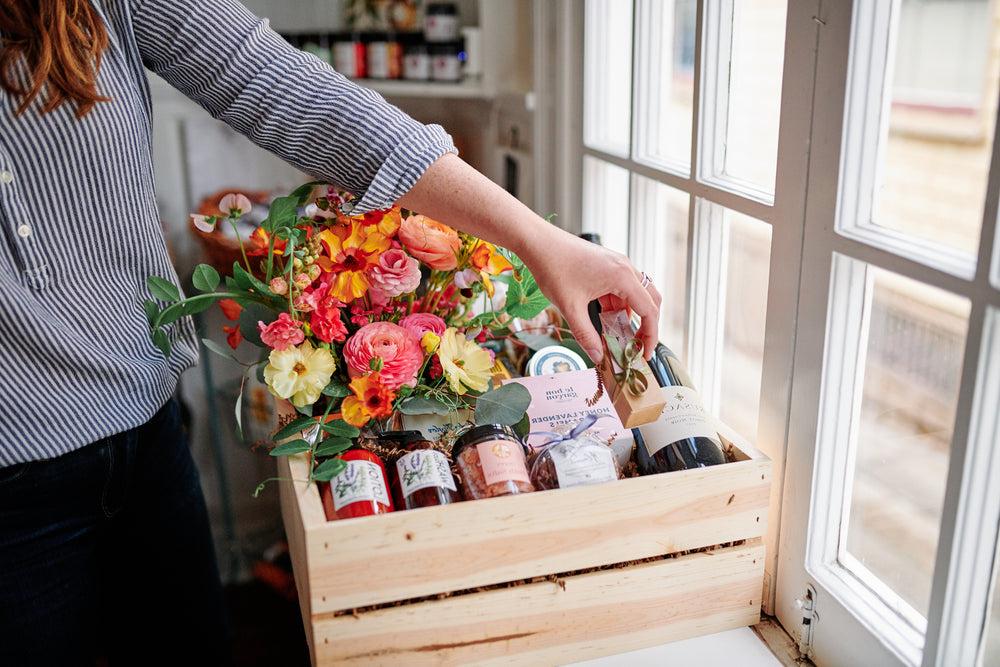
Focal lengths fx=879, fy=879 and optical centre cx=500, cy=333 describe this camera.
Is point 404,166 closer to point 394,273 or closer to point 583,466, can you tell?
point 394,273

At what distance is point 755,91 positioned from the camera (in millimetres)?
1042

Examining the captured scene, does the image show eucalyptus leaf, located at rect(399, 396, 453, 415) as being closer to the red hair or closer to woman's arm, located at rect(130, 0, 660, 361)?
woman's arm, located at rect(130, 0, 660, 361)

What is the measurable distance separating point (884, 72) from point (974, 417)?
32 centimetres

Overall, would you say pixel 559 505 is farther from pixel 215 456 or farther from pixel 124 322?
pixel 215 456

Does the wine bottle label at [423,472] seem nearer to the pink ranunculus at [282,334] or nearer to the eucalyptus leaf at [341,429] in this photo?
the eucalyptus leaf at [341,429]

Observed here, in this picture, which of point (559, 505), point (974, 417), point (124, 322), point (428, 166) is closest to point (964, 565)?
point (974, 417)

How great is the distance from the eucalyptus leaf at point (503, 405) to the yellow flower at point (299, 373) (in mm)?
166

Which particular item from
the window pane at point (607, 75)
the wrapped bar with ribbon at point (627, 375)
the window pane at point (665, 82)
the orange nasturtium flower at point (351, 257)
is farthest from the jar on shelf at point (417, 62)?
the wrapped bar with ribbon at point (627, 375)

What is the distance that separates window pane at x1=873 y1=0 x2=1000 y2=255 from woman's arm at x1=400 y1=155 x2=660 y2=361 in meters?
0.25

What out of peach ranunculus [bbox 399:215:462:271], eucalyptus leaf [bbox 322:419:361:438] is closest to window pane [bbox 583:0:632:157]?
peach ranunculus [bbox 399:215:462:271]

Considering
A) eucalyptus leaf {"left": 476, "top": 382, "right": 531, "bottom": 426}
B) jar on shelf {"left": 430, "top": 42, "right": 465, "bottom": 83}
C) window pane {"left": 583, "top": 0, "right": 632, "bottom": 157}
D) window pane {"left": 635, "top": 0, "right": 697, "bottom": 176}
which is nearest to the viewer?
eucalyptus leaf {"left": 476, "top": 382, "right": 531, "bottom": 426}

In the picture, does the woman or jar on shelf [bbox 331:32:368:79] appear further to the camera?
jar on shelf [bbox 331:32:368:79]

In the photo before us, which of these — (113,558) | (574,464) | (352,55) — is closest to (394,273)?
(574,464)

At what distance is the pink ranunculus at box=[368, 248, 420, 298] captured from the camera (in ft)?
3.15
